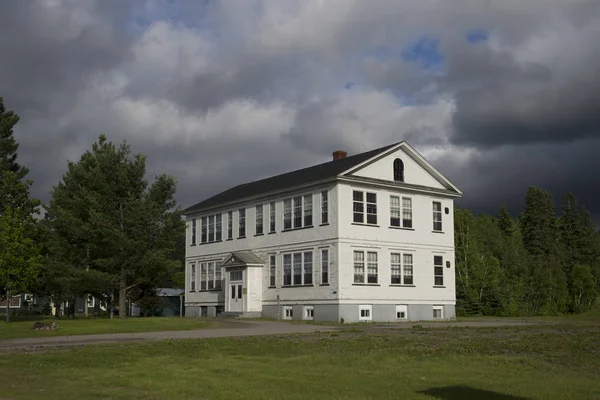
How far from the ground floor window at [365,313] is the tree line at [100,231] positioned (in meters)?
13.8

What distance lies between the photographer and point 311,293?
43.4 m

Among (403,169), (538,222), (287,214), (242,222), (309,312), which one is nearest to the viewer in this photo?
(309,312)

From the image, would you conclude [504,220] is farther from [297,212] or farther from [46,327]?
[46,327]

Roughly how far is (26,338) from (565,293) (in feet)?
143

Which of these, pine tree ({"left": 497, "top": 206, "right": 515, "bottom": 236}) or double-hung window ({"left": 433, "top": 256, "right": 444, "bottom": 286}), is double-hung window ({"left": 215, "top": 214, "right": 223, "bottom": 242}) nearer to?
double-hung window ({"left": 433, "top": 256, "right": 444, "bottom": 286})

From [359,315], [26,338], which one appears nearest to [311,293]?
[359,315]

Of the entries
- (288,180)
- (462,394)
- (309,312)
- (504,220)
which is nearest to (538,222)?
(504,220)

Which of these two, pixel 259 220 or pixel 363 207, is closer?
pixel 363 207

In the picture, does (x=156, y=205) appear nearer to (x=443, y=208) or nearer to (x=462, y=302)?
(x=443, y=208)

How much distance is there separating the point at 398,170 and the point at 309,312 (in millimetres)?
10628

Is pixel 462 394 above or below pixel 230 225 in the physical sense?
below

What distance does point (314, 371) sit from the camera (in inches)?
547

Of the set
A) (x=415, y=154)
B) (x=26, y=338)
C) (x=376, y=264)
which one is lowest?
(x=26, y=338)

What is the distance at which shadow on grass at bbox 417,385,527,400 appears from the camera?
10410mm
